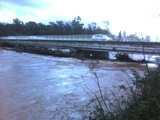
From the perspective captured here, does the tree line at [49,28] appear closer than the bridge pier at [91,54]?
No

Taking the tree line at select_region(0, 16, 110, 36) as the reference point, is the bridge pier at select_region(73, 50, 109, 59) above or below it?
below

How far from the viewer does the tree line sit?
11831cm

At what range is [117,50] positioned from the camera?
4603cm

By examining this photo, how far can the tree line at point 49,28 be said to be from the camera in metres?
118

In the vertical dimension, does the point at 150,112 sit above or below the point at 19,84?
above

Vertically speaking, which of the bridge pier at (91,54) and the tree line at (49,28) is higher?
the tree line at (49,28)

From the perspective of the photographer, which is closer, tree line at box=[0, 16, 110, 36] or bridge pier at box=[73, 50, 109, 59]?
bridge pier at box=[73, 50, 109, 59]

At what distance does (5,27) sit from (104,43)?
83.0m

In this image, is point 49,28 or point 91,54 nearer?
point 91,54

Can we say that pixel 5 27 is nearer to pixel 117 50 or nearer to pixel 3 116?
pixel 117 50

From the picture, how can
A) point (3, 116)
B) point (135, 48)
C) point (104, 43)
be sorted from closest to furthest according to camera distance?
point (3, 116) < point (135, 48) < point (104, 43)

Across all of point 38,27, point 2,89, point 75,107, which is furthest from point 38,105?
point 38,27

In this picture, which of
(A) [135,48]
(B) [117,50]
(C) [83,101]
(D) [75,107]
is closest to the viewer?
(D) [75,107]

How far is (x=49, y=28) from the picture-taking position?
122 m
